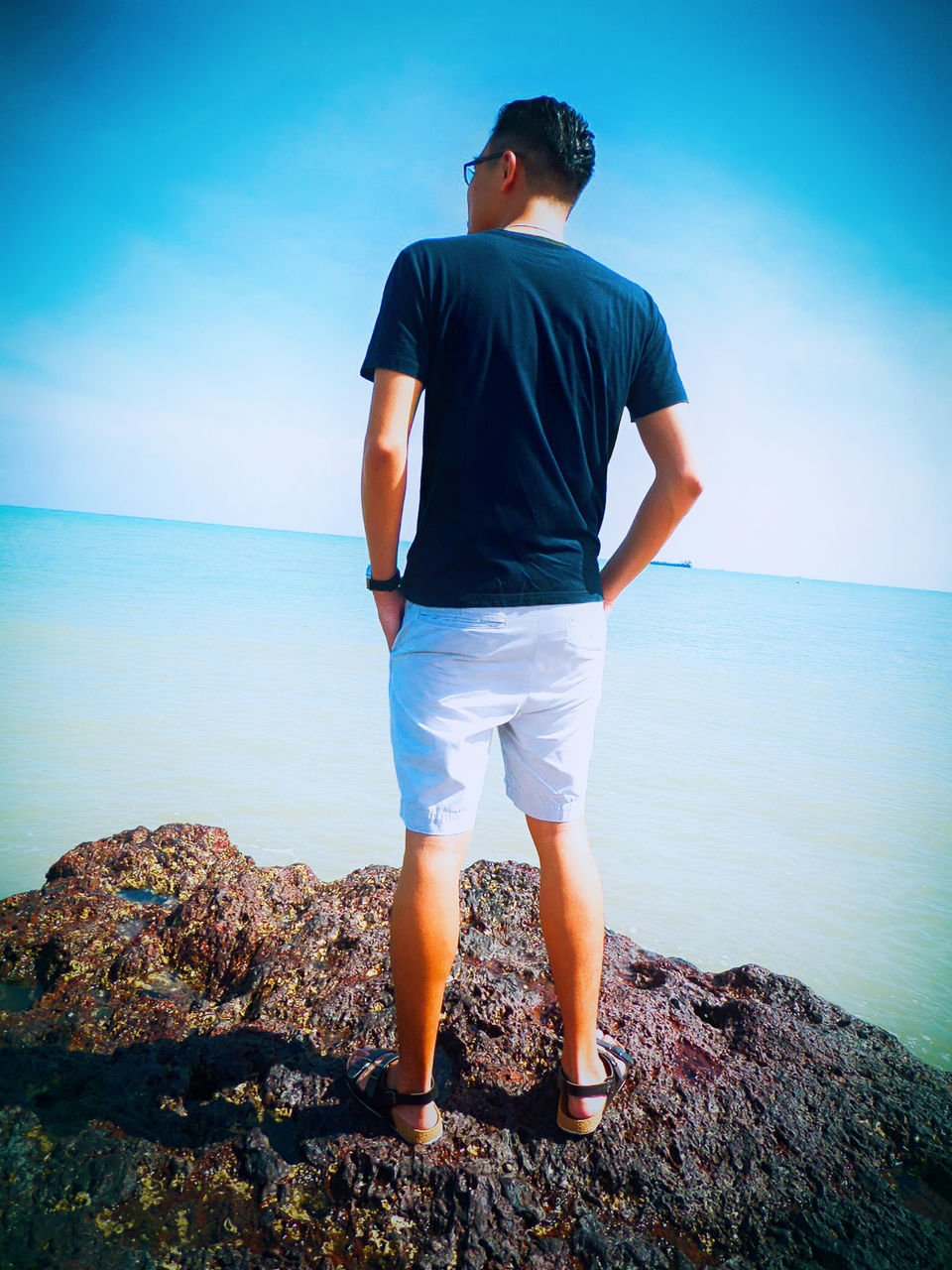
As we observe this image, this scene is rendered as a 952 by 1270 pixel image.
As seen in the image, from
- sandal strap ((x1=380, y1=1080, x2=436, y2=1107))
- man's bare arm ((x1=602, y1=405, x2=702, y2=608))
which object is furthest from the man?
man's bare arm ((x1=602, y1=405, x2=702, y2=608))

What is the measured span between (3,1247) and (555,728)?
1624 millimetres

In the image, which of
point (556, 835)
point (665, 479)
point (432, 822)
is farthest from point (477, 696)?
point (665, 479)

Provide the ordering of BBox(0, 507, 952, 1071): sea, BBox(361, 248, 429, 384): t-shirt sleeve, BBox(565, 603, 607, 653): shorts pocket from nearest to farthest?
BBox(361, 248, 429, 384): t-shirt sleeve
BBox(565, 603, 607, 653): shorts pocket
BBox(0, 507, 952, 1071): sea

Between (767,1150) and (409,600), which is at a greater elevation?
(409,600)

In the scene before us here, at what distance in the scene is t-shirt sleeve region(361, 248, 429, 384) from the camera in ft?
5.34

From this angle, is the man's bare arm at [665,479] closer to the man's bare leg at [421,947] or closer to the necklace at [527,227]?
the necklace at [527,227]

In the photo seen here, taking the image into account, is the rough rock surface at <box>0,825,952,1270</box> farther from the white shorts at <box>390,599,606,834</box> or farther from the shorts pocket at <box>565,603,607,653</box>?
the shorts pocket at <box>565,603,607,653</box>

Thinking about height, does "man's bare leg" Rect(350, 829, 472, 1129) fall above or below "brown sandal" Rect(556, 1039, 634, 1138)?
above

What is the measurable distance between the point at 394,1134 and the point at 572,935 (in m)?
0.69

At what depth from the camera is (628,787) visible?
21.5ft

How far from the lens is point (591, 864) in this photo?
75.1 inches

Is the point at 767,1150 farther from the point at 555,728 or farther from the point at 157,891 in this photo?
the point at 157,891

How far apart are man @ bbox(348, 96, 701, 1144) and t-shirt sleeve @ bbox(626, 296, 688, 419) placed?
47 millimetres

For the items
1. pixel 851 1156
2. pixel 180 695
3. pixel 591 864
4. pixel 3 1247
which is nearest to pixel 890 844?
pixel 851 1156
